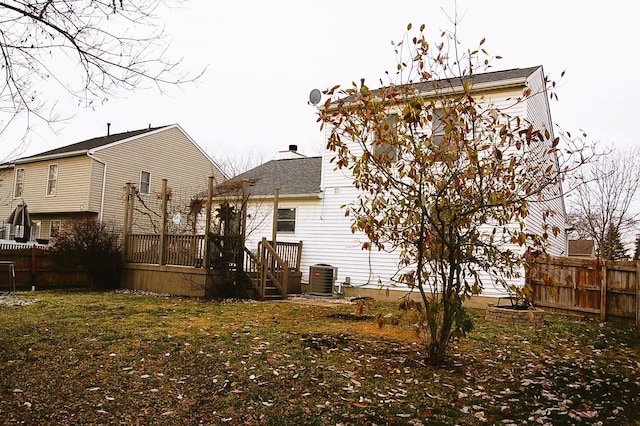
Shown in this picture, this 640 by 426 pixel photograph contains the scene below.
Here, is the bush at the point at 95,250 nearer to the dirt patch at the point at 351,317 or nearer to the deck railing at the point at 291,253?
the deck railing at the point at 291,253

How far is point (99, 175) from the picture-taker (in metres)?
20.9

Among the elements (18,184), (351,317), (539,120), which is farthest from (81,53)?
(18,184)

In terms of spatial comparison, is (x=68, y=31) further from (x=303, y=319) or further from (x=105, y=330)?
(x=303, y=319)

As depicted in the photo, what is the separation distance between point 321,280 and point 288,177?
4844mm

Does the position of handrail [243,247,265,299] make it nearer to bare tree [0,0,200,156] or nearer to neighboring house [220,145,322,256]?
neighboring house [220,145,322,256]

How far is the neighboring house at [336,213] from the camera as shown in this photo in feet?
40.4

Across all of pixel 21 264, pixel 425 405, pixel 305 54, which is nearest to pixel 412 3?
pixel 305 54

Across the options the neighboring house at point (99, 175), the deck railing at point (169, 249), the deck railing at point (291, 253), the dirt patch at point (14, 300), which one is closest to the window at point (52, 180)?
the neighboring house at point (99, 175)

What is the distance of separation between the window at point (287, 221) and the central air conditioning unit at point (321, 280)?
2029 mm

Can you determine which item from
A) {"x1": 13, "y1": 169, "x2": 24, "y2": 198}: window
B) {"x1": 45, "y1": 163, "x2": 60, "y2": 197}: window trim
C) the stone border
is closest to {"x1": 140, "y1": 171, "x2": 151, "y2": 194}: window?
{"x1": 45, "y1": 163, "x2": 60, "y2": 197}: window trim

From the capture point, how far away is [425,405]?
4445mm

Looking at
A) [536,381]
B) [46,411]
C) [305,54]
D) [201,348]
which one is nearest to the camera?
[46,411]

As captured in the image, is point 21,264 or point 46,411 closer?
point 46,411

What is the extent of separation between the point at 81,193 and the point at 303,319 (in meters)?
15.8
